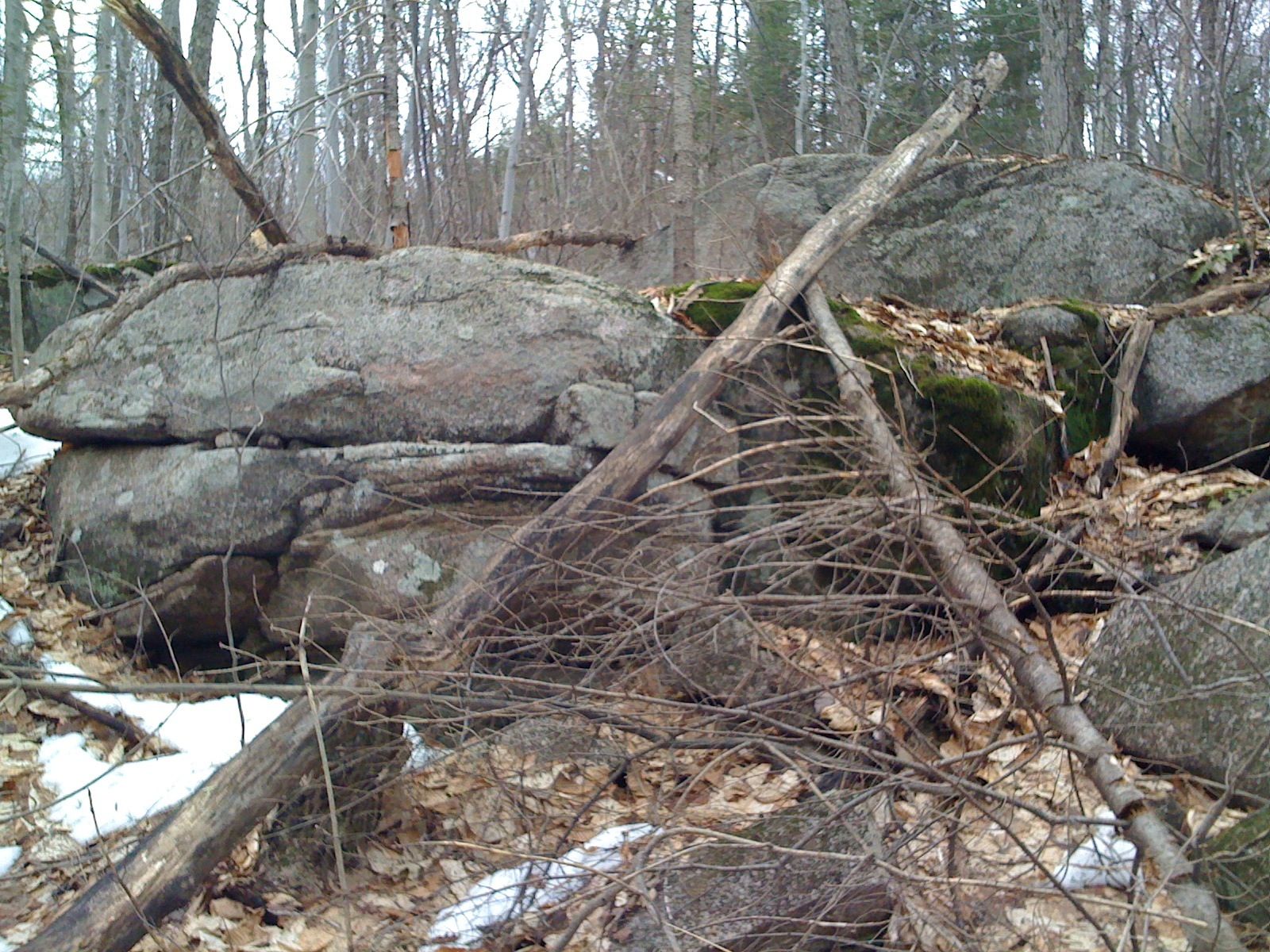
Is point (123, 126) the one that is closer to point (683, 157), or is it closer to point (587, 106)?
point (587, 106)

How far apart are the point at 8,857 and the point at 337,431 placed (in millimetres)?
2275

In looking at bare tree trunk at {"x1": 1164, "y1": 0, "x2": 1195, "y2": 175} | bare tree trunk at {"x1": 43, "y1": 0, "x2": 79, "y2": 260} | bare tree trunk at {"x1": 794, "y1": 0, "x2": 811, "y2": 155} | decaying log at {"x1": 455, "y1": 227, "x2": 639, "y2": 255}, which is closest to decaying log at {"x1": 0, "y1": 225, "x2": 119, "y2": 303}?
bare tree trunk at {"x1": 43, "y1": 0, "x2": 79, "y2": 260}

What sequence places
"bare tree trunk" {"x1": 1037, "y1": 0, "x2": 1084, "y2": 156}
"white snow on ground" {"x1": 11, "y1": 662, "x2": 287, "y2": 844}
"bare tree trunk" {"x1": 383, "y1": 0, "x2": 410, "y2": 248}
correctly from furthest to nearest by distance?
"bare tree trunk" {"x1": 1037, "y1": 0, "x2": 1084, "y2": 156} → "bare tree trunk" {"x1": 383, "y1": 0, "x2": 410, "y2": 248} → "white snow on ground" {"x1": 11, "y1": 662, "x2": 287, "y2": 844}

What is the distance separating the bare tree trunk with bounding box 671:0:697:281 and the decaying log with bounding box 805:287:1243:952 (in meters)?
3.52

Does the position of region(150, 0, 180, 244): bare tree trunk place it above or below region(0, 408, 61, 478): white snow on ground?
above

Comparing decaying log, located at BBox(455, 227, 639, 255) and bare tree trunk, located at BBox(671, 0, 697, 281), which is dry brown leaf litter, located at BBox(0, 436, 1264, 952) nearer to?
decaying log, located at BBox(455, 227, 639, 255)

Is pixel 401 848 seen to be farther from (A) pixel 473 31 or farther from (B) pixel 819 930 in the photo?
(A) pixel 473 31

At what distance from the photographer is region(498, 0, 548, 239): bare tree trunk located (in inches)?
379

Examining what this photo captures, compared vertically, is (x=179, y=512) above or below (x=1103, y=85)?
below

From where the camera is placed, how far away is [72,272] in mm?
7605

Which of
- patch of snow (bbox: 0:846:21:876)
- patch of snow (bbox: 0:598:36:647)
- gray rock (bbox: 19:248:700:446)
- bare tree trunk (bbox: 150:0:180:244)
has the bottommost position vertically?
patch of snow (bbox: 0:846:21:876)

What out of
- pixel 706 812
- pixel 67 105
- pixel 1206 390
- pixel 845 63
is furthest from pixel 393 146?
pixel 67 105

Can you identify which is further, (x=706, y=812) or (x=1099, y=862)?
(x=706, y=812)

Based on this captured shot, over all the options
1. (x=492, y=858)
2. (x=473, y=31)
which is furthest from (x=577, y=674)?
(x=473, y=31)
